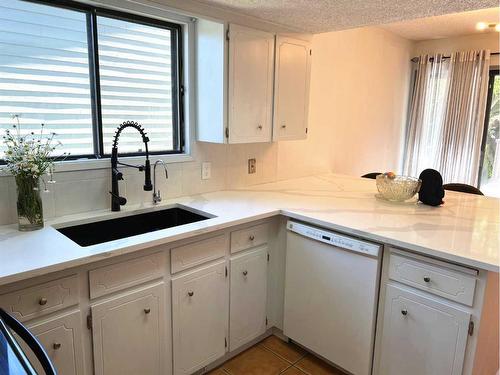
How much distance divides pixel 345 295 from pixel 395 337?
0.31 m

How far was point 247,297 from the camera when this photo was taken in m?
2.23

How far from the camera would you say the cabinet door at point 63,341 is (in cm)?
142

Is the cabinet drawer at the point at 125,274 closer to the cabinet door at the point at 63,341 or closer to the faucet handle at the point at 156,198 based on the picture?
the cabinet door at the point at 63,341

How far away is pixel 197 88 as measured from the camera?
2430 millimetres

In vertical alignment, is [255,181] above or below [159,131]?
below

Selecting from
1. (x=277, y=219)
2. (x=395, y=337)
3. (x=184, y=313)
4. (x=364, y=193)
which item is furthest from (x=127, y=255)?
(x=364, y=193)

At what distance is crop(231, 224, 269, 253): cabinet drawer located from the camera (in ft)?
6.92

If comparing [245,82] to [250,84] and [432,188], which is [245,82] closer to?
[250,84]

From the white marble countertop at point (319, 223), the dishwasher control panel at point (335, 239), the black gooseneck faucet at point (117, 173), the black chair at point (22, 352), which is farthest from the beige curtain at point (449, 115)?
the black chair at point (22, 352)

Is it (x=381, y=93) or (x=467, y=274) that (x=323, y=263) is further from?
(x=381, y=93)

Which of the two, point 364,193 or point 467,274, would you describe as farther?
point 364,193

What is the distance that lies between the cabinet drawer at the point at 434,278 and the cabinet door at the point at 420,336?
5 centimetres

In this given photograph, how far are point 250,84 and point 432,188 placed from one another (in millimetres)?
1338

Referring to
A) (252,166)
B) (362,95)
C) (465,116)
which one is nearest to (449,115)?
(465,116)
